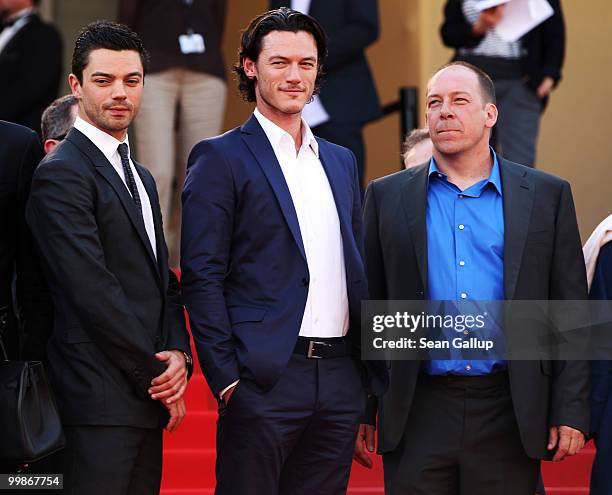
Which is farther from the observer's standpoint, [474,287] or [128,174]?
[474,287]

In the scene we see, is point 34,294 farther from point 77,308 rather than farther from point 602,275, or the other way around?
point 602,275

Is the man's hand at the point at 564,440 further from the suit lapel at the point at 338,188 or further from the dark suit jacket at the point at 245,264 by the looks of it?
the suit lapel at the point at 338,188

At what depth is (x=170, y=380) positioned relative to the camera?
13.4 ft

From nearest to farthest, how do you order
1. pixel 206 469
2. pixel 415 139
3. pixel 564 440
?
pixel 564 440
pixel 415 139
pixel 206 469

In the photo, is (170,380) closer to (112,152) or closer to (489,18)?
(112,152)

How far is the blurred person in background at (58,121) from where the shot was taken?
504cm

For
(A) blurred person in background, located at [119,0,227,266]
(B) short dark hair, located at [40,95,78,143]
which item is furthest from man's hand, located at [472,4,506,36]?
(B) short dark hair, located at [40,95,78,143]

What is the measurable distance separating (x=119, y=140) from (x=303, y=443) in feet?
3.84

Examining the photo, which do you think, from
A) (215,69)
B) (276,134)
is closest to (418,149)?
(276,134)

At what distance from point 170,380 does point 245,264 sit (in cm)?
46

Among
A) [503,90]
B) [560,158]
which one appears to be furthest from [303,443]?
[560,158]

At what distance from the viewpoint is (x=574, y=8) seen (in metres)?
9.39

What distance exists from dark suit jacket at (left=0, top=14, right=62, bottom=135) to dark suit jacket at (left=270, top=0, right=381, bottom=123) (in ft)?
4.31

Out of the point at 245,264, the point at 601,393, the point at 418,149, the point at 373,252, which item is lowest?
the point at 601,393
